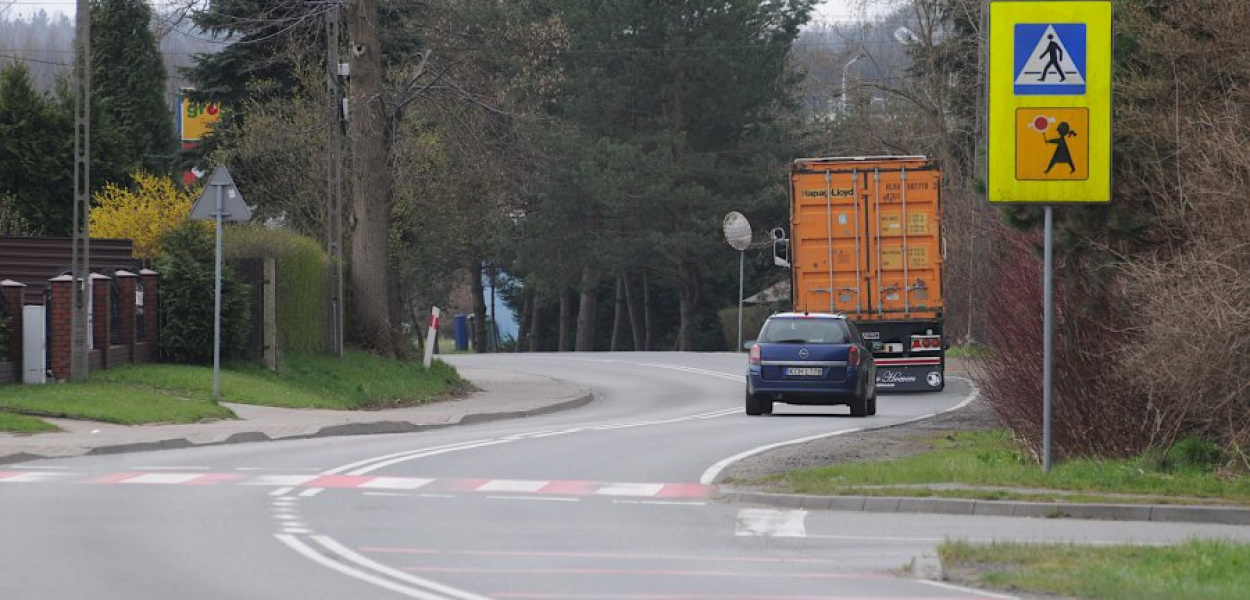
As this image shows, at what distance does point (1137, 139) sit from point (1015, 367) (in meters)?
3.07

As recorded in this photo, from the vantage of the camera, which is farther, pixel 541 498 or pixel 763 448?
→ pixel 763 448

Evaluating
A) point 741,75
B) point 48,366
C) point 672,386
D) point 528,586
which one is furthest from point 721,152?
point 528,586

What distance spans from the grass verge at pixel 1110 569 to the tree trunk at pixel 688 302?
62796mm

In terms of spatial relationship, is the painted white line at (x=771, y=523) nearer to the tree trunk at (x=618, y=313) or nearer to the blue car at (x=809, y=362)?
the blue car at (x=809, y=362)

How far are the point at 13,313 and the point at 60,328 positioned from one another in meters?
0.77

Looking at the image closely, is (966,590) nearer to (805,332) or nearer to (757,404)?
(805,332)

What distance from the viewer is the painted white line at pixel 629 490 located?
55.9ft

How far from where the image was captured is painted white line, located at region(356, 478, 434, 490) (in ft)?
56.6

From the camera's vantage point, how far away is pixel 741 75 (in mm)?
70938

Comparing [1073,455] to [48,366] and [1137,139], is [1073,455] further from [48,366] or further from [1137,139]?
[48,366]

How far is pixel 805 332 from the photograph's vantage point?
29156 millimetres

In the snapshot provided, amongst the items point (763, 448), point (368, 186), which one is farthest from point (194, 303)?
point (763, 448)

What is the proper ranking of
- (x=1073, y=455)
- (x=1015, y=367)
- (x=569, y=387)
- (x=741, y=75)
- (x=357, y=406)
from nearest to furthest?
(x=1073, y=455)
(x=1015, y=367)
(x=357, y=406)
(x=569, y=387)
(x=741, y=75)

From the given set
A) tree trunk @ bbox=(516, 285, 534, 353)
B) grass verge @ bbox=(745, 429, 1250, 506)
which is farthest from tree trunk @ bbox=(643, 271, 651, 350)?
grass verge @ bbox=(745, 429, 1250, 506)
